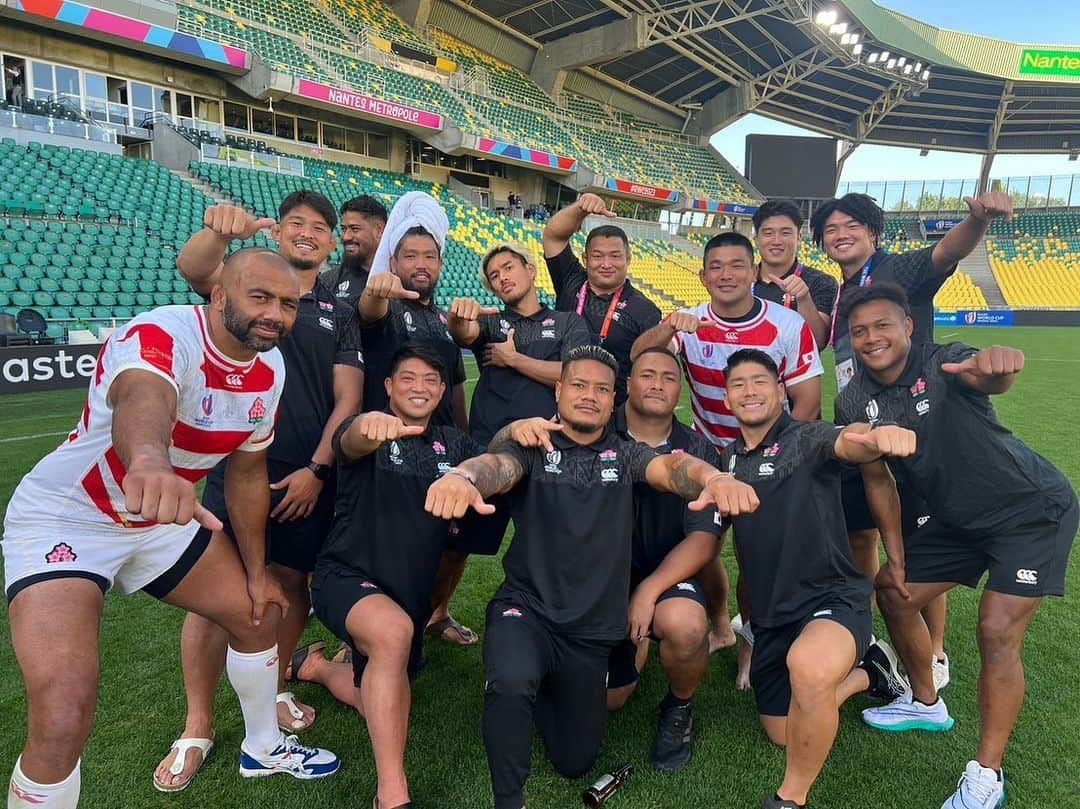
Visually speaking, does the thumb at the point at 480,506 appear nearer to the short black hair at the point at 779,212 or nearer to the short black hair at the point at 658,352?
the short black hair at the point at 658,352

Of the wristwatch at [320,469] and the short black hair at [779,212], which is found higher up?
the short black hair at [779,212]

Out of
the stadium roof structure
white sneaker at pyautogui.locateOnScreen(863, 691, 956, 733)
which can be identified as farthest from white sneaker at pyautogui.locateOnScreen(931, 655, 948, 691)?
the stadium roof structure

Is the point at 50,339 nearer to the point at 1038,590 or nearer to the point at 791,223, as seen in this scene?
the point at 791,223

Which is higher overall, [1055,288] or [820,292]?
[1055,288]

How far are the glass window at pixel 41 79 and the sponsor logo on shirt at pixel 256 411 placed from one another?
2105 centimetres

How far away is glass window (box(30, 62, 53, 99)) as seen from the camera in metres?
17.5

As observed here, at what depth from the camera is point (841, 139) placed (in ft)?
139

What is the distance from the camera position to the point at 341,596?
9.27 feet

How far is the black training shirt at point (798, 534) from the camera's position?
110 inches

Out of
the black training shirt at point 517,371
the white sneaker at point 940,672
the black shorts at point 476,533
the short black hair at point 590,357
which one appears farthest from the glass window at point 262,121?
the white sneaker at point 940,672

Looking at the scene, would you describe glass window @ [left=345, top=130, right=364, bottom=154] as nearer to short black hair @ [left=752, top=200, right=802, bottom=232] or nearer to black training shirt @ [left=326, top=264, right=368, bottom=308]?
black training shirt @ [left=326, top=264, right=368, bottom=308]

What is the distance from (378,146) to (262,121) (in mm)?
4728

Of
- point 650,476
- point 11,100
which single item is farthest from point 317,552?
point 11,100

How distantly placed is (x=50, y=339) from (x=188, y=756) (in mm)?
10086
